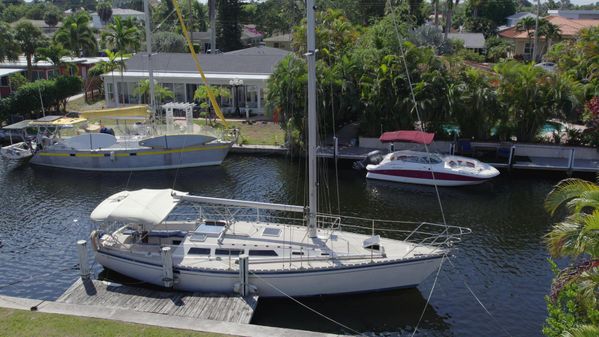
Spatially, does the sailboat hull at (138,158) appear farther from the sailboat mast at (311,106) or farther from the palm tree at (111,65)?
the sailboat mast at (311,106)

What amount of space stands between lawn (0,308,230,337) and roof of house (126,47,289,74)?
134 feet

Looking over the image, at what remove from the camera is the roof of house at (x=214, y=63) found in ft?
186

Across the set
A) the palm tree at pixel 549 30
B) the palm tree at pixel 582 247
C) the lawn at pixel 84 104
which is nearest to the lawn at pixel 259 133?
the lawn at pixel 84 104

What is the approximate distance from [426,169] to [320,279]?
1709 centimetres

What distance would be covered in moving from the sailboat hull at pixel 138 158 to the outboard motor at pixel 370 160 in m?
9.89

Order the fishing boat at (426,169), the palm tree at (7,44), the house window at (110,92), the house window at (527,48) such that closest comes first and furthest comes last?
the fishing boat at (426,169) < the palm tree at (7,44) < the house window at (110,92) < the house window at (527,48)

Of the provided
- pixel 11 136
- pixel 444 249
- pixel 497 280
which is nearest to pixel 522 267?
pixel 497 280

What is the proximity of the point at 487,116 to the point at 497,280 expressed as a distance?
66.1 feet

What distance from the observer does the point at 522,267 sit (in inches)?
966

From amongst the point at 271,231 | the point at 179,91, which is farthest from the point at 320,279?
the point at 179,91

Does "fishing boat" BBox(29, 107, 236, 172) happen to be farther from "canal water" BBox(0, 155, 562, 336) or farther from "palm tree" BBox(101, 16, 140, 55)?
"palm tree" BBox(101, 16, 140, 55)

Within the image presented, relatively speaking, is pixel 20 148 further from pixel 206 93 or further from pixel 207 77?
pixel 207 77

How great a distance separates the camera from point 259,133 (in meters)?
47.3

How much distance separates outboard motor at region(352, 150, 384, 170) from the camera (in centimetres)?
3875
